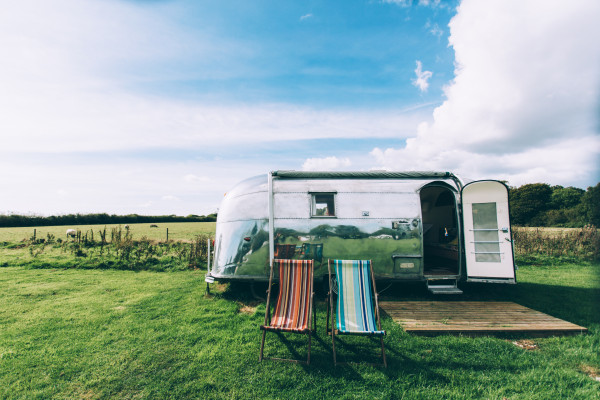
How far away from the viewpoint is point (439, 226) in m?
10.5

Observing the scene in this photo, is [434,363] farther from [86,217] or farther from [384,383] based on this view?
[86,217]

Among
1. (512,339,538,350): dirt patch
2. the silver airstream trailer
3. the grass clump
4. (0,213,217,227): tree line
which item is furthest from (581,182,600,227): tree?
(0,213,217,227): tree line

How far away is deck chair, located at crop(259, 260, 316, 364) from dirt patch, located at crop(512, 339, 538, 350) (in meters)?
3.40

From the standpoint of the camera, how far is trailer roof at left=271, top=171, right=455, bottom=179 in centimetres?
739

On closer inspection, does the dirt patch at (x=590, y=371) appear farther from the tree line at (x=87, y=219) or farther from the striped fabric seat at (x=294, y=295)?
the tree line at (x=87, y=219)

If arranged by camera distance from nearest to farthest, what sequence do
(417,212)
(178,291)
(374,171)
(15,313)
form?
(15,313)
(417,212)
(374,171)
(178,291)

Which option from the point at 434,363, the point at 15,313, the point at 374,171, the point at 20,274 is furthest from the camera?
the point at 20,274

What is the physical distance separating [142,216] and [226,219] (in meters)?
49.7

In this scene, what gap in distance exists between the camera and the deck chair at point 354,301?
484 cm

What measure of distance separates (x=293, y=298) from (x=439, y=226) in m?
7.05

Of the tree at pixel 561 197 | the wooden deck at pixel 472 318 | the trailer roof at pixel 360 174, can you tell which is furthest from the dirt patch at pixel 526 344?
the tree at pixel 561 197

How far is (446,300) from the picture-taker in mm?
7156

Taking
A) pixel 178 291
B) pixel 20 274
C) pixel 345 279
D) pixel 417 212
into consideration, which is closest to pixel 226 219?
pixel 178 291

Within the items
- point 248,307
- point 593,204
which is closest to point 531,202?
point 248,307
